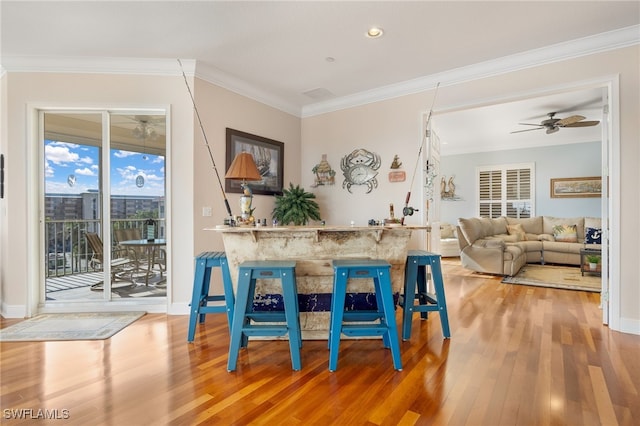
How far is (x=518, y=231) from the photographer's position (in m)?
6.67

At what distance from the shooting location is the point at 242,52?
125 inches

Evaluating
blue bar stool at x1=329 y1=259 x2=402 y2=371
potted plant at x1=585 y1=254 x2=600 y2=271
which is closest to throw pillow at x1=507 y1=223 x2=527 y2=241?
potted plant at x1=585 y1=254 x2=600 y2=271

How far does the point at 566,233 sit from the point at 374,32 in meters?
6.10

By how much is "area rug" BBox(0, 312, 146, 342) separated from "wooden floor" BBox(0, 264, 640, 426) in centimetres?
13

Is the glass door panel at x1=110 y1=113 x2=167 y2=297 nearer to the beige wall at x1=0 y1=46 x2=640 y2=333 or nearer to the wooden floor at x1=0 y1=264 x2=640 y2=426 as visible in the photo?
the beige wall at x1=0 y1=46 x2=640 y2=333

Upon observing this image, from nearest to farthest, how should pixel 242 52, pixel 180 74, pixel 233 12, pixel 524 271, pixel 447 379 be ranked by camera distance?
pixel 447 379 → pixel 233 12 → pixel 242 52 → pixel 180 74 → pixel 524 271

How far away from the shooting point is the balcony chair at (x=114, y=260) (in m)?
3.51

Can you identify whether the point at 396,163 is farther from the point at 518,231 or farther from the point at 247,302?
the point at 518,231

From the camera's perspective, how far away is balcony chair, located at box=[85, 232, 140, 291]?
3512mm

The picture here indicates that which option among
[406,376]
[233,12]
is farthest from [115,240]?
[406,376]

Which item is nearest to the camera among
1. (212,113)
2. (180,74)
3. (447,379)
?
(447,379)

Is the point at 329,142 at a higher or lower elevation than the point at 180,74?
lower

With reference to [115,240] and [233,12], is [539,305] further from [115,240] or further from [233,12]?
[115,240]

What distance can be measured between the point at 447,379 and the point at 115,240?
353 centimetres
